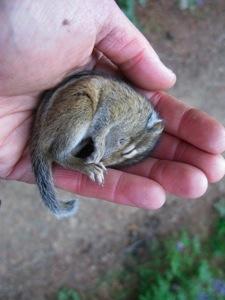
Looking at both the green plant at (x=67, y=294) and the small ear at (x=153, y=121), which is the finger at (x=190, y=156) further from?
the green plant at (x=67, y=294)

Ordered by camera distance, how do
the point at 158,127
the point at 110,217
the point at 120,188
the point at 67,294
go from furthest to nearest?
the point at 110,217
the point at 67,294
the point at 158,127
the point at 120,188

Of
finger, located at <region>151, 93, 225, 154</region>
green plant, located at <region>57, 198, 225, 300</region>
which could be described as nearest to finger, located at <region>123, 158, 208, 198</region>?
finger, located at <region>151, 93, 225, 154</region>

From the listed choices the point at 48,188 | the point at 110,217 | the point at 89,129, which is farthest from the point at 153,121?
the point at 110,217

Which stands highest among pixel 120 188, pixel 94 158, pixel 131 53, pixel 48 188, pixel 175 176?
pixel 131 53

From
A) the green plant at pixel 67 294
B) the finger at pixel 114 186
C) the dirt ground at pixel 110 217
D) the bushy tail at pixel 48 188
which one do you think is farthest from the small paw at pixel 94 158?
the green plant at pixel 67 294

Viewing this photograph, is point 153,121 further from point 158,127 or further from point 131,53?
point 131,53
